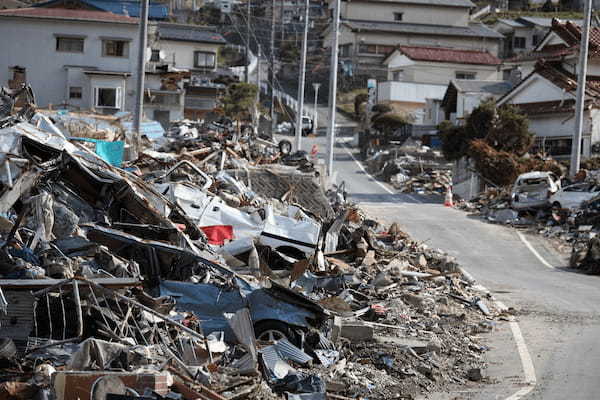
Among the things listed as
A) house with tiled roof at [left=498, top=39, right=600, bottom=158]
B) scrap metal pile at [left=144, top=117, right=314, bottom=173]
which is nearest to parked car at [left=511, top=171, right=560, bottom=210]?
scrap metal pile at [left=144, top=117, right=314, bottom=173]

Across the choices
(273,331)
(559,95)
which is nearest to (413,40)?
(559,95)

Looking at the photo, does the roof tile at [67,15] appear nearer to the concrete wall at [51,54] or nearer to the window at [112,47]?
the concrete wall at [51,54]

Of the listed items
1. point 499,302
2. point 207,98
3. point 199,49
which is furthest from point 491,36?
point 499,302

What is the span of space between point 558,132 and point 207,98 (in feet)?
73.6

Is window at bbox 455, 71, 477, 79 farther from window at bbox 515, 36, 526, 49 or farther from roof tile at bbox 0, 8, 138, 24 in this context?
roof tile at bbox 0, 8, 138, 24

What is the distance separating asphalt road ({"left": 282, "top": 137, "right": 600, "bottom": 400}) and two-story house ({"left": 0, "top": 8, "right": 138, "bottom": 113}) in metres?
15.8

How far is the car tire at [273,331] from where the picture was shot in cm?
1224

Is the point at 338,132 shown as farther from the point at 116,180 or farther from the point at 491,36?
the point at 116,180

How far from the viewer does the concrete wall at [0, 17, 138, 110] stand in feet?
161

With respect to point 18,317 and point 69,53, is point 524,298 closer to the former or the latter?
point 18,317

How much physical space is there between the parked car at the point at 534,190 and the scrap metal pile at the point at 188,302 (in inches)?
668

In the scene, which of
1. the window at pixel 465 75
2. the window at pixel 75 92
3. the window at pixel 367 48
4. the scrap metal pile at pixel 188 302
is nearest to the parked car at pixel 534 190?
the scrap metal pile at pixel 188 302

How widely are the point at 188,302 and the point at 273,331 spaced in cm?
117

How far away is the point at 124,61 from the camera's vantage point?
49969 mm
